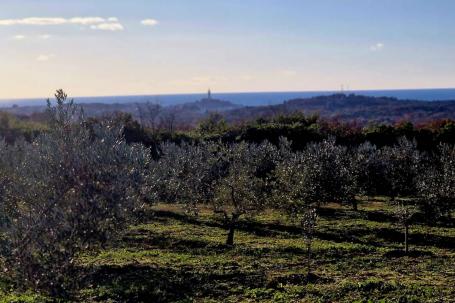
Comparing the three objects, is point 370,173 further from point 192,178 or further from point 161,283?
point 161,283

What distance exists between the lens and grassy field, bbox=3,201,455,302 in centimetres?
2511

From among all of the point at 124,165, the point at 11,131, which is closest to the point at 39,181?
the point at 124,165

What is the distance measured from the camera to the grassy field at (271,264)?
82.4ft

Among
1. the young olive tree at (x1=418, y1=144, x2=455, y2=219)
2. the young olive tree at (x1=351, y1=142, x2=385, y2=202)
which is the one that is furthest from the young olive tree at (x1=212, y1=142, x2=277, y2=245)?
the young olive tree at (x1=351, y1=142, x2=385, y2=202)

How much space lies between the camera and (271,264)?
32.0m

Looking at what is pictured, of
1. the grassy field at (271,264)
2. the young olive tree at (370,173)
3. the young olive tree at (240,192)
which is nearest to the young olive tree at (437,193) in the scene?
the grassy field at (271,264)

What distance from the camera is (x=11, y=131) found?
90938 millimetres

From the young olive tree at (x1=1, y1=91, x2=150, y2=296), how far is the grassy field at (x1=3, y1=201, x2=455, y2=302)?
5.28ft

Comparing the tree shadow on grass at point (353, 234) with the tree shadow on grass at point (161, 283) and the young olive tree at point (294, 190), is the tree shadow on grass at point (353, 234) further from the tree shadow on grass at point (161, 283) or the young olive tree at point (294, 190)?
the tree shadow on grass at point (161, 283)

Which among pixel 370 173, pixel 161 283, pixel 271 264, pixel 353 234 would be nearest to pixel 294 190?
pixel 271 264

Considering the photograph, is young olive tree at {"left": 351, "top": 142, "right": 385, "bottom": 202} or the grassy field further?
young olive tree at {"left": 351, "top": 142, "right": 385, "bottom": 202}

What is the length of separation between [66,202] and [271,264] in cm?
1910

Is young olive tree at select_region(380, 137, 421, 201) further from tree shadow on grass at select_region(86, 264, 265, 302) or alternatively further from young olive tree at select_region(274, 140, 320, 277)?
tree shadow on grass at select_region(86, 264, 265, 302)

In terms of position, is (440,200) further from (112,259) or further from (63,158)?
(63,158)
